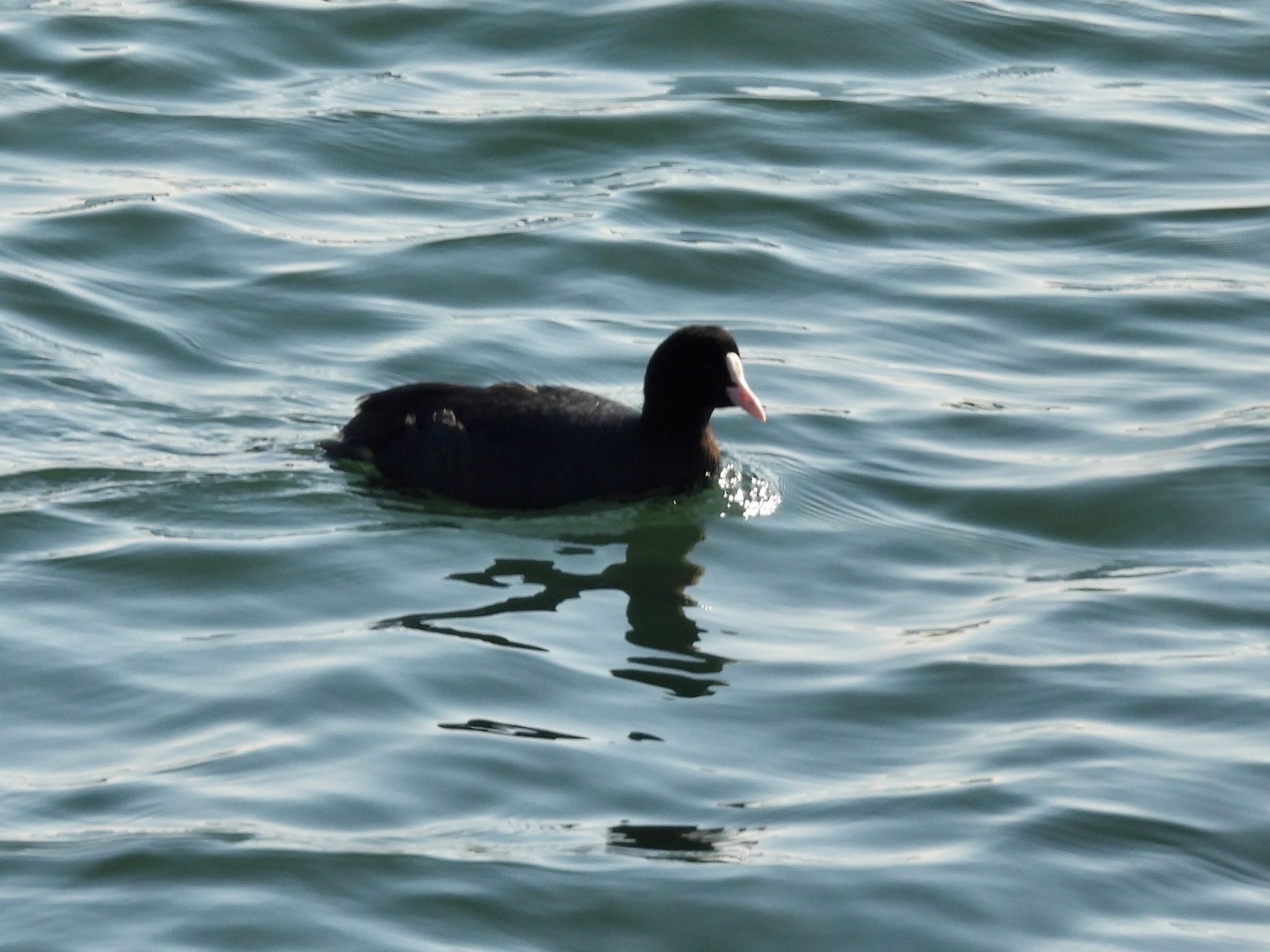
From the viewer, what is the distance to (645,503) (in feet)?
33.0

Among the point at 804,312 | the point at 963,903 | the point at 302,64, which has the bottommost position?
the point at 963,903

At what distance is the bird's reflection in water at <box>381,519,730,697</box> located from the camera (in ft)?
27.2

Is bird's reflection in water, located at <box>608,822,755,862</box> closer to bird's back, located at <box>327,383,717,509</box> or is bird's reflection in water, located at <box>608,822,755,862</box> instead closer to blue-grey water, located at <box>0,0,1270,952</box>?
blue-grey water, located at <box>0,0,1270,952</box>

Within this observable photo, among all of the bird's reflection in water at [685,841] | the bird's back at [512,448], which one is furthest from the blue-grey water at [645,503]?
the bird's back at [512,448]

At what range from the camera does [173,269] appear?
1281cm

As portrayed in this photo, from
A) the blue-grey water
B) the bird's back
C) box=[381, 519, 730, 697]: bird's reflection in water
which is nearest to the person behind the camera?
the blue-grey water

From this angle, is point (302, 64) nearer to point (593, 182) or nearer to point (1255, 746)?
point (593, 182)

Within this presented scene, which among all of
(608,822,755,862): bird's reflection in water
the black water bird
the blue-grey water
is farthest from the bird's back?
(608,822,755,862): bird's reflection in water

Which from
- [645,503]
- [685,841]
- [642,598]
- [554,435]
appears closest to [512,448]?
[554,435]

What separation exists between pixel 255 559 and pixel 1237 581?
3881 mm

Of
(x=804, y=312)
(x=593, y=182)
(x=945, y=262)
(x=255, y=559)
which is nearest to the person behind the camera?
(x=255, y=559)

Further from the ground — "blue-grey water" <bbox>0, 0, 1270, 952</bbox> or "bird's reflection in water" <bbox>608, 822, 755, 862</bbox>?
"blue-grey water" <bbox>0, 0, 1270, 952</bbox>

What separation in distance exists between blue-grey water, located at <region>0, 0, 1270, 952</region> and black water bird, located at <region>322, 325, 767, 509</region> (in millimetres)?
162

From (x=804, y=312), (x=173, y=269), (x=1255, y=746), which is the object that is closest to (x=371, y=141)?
(x=173, y=269)
